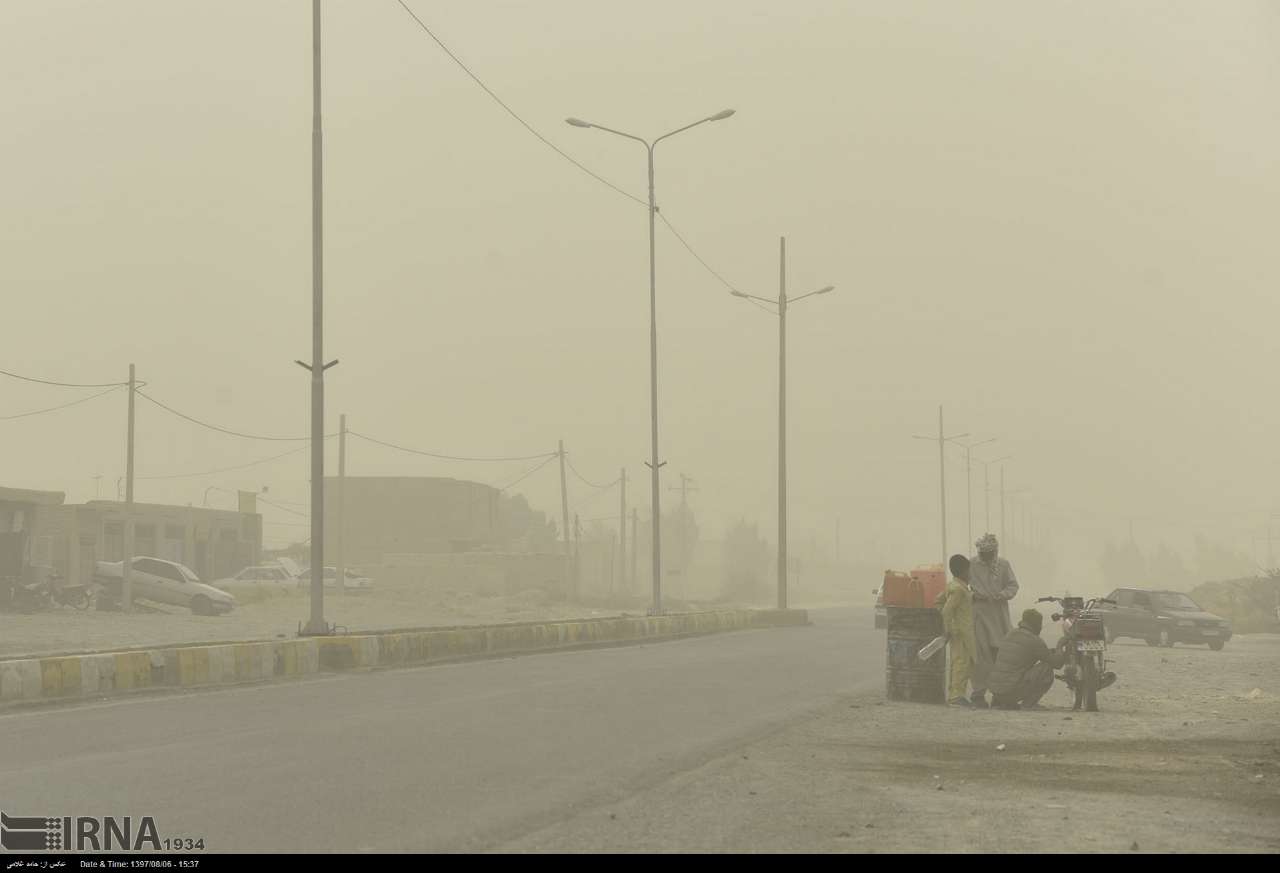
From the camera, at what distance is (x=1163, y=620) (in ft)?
130

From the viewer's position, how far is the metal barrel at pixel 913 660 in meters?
18.1

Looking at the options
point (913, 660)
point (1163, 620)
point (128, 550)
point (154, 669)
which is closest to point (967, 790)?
point (913, 660)

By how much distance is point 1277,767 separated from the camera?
1253 cm

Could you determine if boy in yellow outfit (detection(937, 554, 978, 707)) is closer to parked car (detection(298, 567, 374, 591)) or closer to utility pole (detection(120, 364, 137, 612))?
utility pole (detection(120, 364, 137, 612))

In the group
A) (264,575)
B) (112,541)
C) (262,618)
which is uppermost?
(112,541)

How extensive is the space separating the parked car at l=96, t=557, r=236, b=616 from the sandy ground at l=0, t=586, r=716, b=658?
69 centimetres

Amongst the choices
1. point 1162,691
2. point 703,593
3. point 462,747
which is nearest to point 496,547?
point 703,593

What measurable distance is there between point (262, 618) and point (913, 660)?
39254 mm

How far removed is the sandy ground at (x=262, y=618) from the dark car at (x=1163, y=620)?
1883 cm

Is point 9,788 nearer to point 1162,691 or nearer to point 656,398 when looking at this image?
point 1162,691

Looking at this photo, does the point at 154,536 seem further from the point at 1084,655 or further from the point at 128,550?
the point at 1084,655

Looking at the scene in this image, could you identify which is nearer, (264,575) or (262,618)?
(262,618)
